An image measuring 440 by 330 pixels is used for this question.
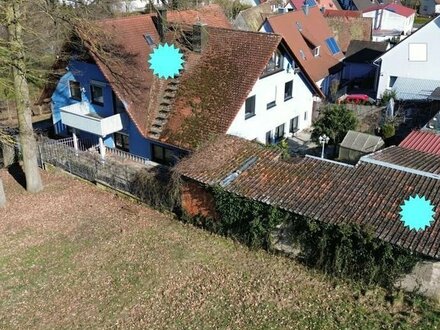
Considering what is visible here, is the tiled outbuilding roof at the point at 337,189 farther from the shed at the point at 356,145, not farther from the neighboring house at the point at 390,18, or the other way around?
the neighboring house at the point at 390,18

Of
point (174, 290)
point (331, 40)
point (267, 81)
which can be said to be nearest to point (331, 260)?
point (174, 290)

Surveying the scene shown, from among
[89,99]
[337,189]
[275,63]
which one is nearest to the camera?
[337,189]

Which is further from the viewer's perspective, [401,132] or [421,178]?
[401,132]

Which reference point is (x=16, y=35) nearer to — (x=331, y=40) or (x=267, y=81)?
(x=267, y=81)

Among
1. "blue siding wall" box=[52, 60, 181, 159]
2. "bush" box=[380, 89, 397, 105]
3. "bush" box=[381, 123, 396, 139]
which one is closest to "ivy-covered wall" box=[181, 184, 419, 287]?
"blue siding wall" box=[52, 60, 181, 159]

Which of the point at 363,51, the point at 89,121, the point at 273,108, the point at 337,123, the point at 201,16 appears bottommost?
the point at 337,123

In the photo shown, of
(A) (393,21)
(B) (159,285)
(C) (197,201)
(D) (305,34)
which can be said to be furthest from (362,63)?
(A) (393,21)

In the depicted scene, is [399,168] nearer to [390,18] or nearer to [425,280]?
[425,280]
